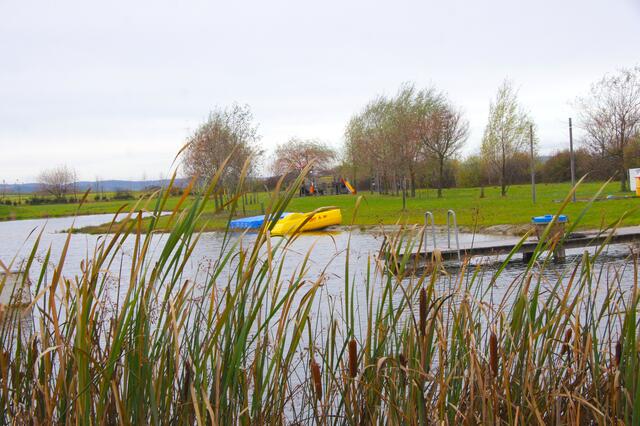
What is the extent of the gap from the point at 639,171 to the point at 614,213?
9.29 m

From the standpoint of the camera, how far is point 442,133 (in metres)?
39.0

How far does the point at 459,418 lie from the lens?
266 centimetres

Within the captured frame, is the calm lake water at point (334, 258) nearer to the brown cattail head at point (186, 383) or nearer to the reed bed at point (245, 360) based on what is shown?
the reed bed at point (245, 360)

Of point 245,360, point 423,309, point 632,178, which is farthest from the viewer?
point 632,178

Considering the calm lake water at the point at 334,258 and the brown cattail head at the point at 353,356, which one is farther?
the calm lake water at the point at 334,258

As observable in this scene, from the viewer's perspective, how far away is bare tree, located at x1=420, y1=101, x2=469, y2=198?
3868 cm

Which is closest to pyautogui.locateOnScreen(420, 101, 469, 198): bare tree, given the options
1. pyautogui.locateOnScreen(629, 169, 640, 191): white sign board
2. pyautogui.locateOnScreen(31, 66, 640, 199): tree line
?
pyautogui.locateOnScreen(31, 66, 640, 199): tree line

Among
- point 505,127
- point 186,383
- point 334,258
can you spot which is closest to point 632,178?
point 505,127

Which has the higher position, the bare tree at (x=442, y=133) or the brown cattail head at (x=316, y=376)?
the bare tree at (x=442, y=133)

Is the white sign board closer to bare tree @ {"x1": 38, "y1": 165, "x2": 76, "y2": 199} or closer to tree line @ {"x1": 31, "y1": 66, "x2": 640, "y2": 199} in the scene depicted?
tree line @ {"x1": 31, "y1": 66, "x2": 640, "y2": 199}

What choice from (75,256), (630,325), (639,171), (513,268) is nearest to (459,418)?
(630,325)

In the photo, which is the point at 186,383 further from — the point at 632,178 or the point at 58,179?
the point at 58,179

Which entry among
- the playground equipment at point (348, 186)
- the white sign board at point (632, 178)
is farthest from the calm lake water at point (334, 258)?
the playground equipment at point (348, 186)

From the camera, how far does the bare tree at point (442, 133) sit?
3868 centimetres
